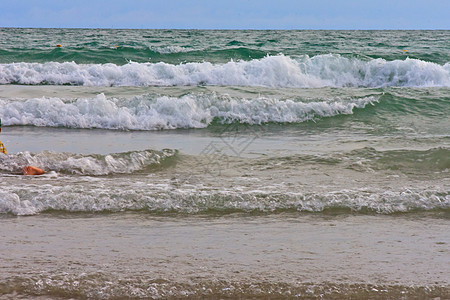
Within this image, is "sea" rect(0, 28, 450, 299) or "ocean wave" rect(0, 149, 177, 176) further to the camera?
"ocean wave" rect(0, 149, 177, 176)

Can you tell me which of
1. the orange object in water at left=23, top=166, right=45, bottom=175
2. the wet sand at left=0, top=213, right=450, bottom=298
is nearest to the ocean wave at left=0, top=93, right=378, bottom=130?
the orange object in water at left=23, top=166, right=45, bottom=175

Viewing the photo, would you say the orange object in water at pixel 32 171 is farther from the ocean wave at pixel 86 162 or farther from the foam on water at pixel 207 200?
the foam on water at pixel 207 200

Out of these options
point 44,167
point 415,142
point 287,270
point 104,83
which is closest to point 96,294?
point 287,270

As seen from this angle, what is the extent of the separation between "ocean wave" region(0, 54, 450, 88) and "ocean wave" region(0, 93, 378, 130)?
401cm

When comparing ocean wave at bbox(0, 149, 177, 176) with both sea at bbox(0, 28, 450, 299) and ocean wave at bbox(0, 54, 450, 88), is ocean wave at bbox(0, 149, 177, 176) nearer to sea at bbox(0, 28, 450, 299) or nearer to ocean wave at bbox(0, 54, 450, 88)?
sea at bbox(0, 28, 450, 299)

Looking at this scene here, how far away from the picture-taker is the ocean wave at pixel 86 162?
650 cm

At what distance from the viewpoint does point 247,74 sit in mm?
15719

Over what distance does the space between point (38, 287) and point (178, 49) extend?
1808 centimetres

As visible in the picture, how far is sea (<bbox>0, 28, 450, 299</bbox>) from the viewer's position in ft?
11.6

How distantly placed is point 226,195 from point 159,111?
5665 mm

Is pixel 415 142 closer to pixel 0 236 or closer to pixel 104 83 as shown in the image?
pixel 0 236

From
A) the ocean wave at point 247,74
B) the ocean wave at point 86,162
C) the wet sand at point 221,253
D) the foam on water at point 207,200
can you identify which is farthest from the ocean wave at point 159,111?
the wet sand at point 221,253

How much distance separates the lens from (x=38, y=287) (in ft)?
11.0

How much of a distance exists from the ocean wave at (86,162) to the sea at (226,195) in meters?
0.02
